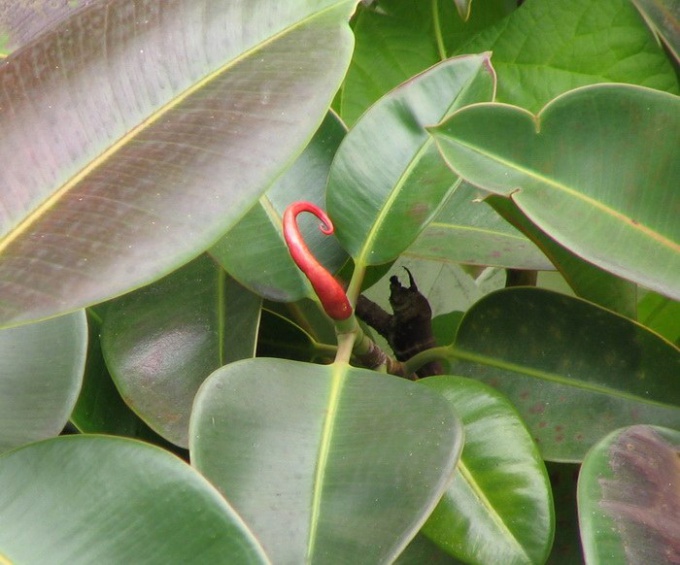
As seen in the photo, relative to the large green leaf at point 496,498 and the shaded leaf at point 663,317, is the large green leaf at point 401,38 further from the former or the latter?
the large green leaf at point 496,498

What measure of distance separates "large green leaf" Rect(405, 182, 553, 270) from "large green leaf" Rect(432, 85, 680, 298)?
0.46ft

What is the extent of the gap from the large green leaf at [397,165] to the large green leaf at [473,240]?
3.5 inches

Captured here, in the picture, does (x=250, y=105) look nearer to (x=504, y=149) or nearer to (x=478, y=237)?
(x=504, y=149)

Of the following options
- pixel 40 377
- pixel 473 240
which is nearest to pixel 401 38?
pixel 473 240

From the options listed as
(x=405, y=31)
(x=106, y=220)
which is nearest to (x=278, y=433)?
(x=106, y=220)

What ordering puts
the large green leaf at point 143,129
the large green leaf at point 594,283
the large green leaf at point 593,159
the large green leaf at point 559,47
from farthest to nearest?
the large green leaf at point 559,47 < the large green leaf at point 594,283 < the large green leaf at point 593,159 < the large green leaf at point 143,129

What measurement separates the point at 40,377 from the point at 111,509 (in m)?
0.14

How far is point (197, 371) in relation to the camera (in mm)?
569

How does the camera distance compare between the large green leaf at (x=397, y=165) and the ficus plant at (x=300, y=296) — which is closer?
the ficus plant at (x=300, y=296)

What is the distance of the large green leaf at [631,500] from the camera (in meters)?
0.41

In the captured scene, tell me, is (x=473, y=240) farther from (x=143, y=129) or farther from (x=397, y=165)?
(x=143, y=129)

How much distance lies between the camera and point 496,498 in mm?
490

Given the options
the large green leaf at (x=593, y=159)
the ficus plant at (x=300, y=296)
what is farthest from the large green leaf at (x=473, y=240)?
the large green leaf at (x=593, y=159)

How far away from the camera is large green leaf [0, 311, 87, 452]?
1.66ft
